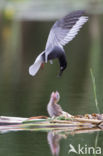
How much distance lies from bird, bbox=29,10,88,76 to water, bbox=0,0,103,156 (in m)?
0.77

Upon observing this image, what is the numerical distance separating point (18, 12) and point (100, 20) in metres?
3.47

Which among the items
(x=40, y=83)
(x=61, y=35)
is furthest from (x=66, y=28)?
(x=40, y=83)

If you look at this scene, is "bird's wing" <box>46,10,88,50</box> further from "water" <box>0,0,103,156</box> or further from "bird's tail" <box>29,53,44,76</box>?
"water" <box>0,0,103,156</box>

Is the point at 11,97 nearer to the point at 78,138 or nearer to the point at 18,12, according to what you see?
the point at 78,138

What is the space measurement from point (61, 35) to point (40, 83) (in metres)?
4.96

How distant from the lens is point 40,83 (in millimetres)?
12469

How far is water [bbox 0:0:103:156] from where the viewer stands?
713 centimetres

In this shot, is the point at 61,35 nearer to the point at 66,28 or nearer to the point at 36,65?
the point at 66,28

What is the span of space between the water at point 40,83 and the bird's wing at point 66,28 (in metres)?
0.97

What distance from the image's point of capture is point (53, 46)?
296 inches

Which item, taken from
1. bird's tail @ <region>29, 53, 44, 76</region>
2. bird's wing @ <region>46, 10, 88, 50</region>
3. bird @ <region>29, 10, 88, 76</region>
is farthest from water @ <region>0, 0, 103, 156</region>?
bird's wing @ <region>46, 10, 88, 50</region>

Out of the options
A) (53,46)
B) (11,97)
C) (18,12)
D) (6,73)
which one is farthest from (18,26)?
(53,46)

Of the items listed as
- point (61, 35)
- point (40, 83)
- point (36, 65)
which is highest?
point (61, 35)

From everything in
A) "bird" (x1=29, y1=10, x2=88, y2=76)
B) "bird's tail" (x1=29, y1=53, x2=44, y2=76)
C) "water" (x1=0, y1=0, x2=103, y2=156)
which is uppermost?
"bird" (x1=29, y1=10, x2=88, y2=76)
